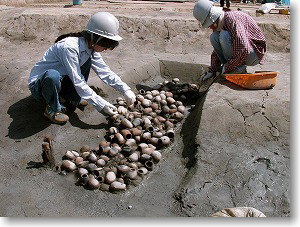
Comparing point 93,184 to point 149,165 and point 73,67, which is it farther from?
point 73,67

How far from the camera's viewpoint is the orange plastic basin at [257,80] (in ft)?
12.1

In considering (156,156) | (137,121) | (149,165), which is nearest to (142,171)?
(149,165)

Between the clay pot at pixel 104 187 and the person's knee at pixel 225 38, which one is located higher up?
the person's knee at pixel 225 38

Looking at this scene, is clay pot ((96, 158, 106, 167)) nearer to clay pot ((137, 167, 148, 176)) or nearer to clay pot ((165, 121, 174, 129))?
clay pot ((137, 167, 148, 176))

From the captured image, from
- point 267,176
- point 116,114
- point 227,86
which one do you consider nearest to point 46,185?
point 116,114

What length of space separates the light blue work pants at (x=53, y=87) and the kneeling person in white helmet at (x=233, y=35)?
1225 mm

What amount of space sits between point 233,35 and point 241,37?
0.08m

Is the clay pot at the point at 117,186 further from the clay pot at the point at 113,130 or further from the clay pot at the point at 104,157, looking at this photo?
the clay pot at the point at 113,130

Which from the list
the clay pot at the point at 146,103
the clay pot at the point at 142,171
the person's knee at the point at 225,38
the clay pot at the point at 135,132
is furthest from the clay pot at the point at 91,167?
the person's knee at the point at 225,38

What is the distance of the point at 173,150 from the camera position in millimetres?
3334

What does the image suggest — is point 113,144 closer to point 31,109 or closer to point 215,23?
point 31,109

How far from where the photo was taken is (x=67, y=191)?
2770 mm

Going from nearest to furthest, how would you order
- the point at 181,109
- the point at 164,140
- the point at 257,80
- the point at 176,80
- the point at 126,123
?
1. the point at 164,140
2. the point at 126,123
3. the point at 257,80
4. the point at 181,109
5. the point at 176,80

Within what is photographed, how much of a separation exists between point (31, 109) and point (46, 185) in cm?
107
